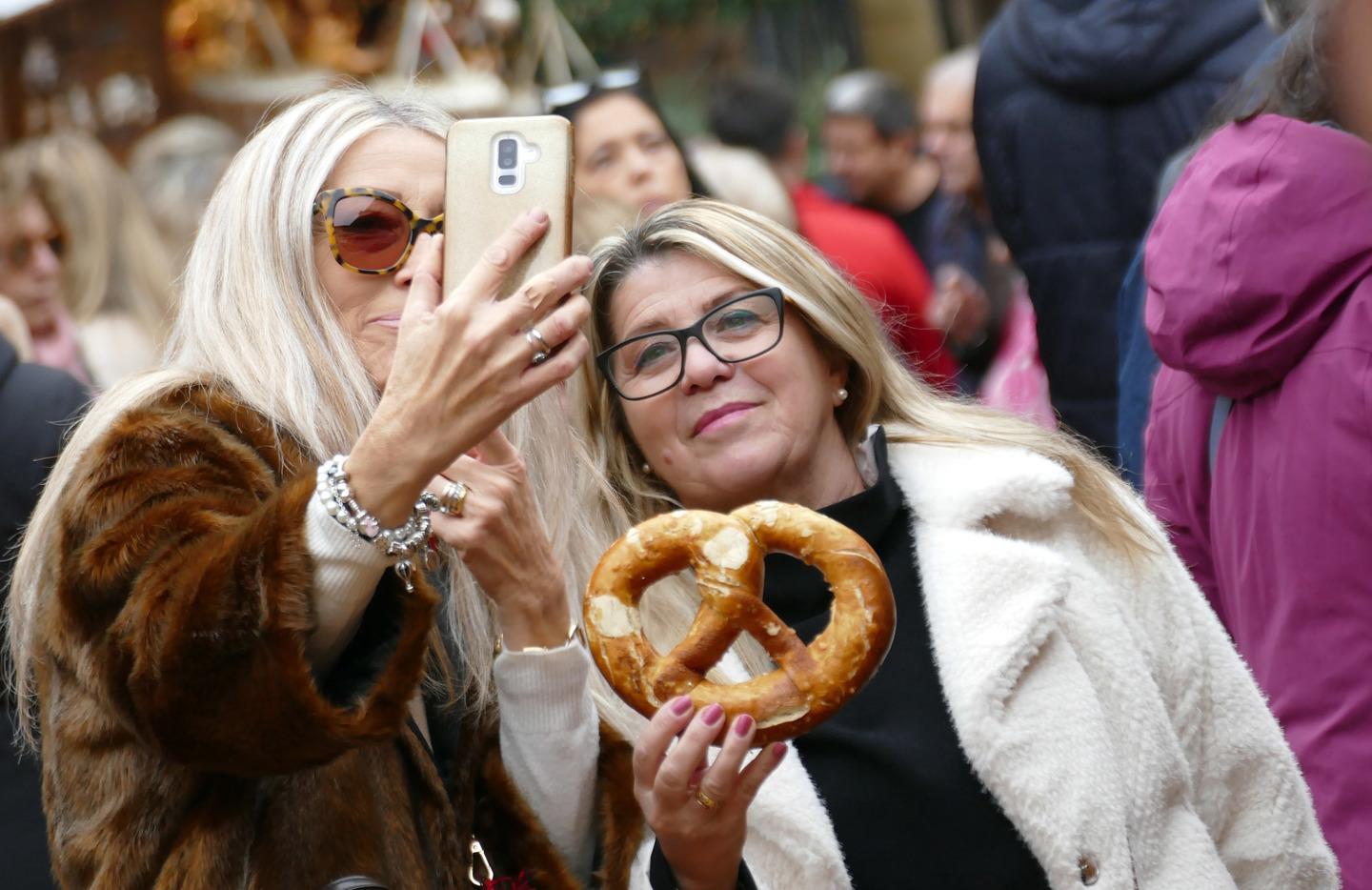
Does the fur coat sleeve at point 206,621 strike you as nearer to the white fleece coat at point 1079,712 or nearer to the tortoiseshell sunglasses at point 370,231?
the tortoiseshell sunglasses at point 370,231

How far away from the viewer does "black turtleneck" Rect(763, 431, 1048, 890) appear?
250cm

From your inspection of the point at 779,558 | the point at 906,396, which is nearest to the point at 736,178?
the point at 906,396

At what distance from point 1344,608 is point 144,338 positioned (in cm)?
373

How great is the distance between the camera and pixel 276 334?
246cm

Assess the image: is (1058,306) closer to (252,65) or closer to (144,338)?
(144,338)

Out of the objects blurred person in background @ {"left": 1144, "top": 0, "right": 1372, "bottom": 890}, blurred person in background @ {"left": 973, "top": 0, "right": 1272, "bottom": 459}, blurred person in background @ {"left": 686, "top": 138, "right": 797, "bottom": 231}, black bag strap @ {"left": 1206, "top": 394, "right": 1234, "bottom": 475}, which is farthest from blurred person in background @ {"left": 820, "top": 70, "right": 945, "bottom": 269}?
blurred person in background @ {"left": 1144, "top": 0, "right": 1372, "bottom": 890}

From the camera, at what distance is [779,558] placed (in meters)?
2.83

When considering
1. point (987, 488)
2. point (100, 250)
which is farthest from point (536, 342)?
point (100, 250)

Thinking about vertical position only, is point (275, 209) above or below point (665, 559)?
above

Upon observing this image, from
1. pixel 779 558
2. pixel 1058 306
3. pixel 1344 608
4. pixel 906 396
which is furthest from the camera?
pixel 1058 306

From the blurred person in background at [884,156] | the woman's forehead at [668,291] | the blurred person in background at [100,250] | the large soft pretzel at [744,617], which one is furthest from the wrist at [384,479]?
the blurred person in background at [884,156]

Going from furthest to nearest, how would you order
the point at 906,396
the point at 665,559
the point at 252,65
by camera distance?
the point at 252,65, the point at 906,396, the point at 665,559

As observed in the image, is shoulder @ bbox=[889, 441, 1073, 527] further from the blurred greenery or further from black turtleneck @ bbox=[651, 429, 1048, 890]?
the blurred greenery

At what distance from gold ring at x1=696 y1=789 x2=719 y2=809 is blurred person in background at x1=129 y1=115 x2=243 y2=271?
361cm
